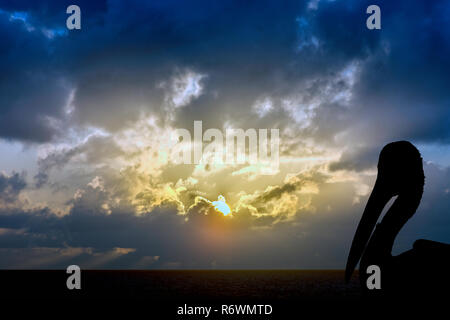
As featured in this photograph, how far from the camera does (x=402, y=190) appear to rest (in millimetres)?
6938

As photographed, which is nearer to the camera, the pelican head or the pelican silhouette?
the pelican silhouette

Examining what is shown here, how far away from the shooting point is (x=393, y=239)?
6.75m

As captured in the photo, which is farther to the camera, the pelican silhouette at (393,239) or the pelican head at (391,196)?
the pelican head at (391,196)

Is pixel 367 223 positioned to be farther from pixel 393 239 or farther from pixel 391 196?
pixel 391 196

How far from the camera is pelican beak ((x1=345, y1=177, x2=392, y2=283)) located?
6.77 meters

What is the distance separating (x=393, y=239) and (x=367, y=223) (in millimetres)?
584

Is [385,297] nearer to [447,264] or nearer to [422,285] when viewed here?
[422,285]

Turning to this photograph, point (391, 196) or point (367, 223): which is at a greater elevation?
point (391, 196)

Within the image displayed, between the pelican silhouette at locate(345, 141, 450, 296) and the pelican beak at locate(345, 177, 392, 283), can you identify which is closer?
the pelican silhouette at locate(345, 141, 450, 296)

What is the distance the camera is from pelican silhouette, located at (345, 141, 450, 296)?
256 inches

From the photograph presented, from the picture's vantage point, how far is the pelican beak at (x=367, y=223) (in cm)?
677

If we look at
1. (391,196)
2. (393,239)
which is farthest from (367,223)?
(391,196)
